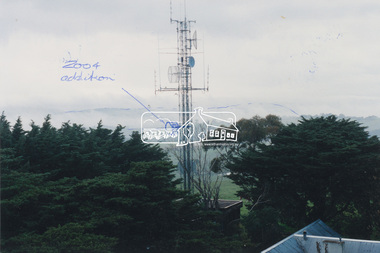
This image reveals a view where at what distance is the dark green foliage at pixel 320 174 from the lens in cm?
2225

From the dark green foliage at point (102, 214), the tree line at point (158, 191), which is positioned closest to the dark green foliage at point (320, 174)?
the tree line at point (158, 191)

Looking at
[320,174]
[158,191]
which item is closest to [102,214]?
[158,191]

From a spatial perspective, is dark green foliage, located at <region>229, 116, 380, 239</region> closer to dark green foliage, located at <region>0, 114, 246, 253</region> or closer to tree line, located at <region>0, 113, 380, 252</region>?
tree line, located at <region>0, 113, 380, 252</region>

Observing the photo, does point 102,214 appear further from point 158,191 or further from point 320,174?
point 320,174

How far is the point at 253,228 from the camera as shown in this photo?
22.2 meters

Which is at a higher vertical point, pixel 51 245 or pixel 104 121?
pixel 104 121

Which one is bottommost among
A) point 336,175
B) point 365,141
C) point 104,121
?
point 336,175

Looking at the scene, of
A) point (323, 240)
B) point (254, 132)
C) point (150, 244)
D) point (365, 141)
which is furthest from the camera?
point (254, 132)

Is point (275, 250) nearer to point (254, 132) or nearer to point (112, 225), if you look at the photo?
point (112, 225)

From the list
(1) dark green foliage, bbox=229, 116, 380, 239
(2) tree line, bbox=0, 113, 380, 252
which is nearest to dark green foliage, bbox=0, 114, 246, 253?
(2) tree line, bbox=0, 113, 380, 252

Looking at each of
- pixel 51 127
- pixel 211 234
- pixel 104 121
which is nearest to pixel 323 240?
pixel 211 234

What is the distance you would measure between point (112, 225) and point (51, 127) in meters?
11.9

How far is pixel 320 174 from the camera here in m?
23.0

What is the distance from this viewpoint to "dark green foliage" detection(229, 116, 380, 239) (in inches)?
876
